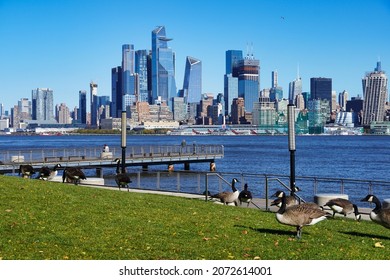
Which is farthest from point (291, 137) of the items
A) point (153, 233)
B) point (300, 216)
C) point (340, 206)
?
point (153, 233)

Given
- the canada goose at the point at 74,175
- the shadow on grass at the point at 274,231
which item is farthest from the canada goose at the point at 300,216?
the canada goose at the point at 74,175

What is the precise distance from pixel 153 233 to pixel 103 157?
38808mm

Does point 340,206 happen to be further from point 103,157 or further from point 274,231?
point 103,157

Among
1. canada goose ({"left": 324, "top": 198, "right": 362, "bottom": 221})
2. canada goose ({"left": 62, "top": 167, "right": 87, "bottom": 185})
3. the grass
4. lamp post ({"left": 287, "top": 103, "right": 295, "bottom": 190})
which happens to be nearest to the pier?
canada goose ({"left": 62, "top": 167, "right": 87, "bottom": 185})

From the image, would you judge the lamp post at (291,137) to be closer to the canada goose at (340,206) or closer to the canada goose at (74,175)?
the canada goose at (340,206)

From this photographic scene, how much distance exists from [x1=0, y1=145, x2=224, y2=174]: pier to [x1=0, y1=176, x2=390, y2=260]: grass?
2523 centimetres

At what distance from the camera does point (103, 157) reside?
50.8 m

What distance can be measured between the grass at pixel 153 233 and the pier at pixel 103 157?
25.2 meters

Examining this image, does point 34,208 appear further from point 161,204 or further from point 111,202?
point 161,204

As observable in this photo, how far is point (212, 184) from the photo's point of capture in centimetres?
2903

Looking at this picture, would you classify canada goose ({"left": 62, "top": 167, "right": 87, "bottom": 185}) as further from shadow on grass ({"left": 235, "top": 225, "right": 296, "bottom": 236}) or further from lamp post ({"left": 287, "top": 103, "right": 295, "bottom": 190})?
shadow on grass ({"left": 235, "top": 225, "right": 296, "bottom": 236})

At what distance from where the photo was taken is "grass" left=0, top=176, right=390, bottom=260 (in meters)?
10.6

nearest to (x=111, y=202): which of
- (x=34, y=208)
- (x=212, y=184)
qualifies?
(x=34, y=208)
